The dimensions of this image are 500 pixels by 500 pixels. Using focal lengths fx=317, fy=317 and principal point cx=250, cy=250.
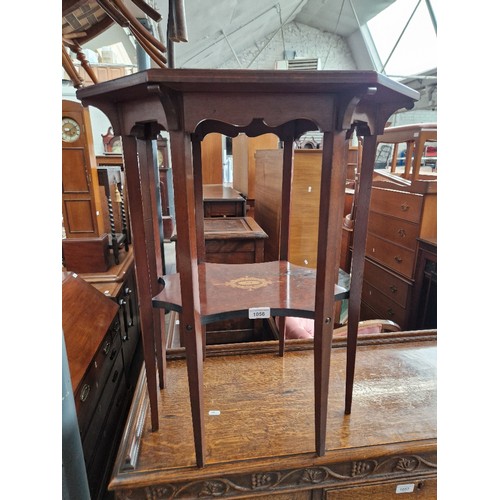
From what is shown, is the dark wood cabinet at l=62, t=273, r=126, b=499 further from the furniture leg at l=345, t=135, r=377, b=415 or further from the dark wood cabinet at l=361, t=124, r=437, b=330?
the dark wood cabinet at l=361, t=124, r=437, b=330

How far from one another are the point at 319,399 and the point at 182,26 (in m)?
1.00

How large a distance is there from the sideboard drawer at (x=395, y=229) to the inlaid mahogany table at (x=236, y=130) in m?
1.30

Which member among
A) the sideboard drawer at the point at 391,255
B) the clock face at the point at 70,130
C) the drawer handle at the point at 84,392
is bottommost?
the drawer handle at the point at 84,392

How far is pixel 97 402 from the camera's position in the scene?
1092 millimetres

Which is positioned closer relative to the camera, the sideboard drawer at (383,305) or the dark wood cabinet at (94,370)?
the dark wood cabinet at (94,370)

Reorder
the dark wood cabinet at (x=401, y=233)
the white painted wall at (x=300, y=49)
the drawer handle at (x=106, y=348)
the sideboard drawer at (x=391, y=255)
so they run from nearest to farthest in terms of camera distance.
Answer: the drawer handle at (x=106, y=348)
the dark wood cabinet at (x=401, y=233)
the sideboard drawer at (x=391, y=255)
the white painted wall at (x=300, y=49)

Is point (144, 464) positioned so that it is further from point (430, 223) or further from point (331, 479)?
point (430, 223)

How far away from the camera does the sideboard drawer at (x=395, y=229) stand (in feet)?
6.48

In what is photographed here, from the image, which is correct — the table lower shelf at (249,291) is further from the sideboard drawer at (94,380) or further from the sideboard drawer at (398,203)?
the sideboard drawer at (398,203)

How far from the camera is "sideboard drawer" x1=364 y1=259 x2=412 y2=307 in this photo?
81.7 inches

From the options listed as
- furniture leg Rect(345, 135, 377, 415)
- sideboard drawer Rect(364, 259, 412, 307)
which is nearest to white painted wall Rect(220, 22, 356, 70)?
sideboard drawer Rect(364, 259, 412, 307)

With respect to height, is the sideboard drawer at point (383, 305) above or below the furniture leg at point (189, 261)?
below

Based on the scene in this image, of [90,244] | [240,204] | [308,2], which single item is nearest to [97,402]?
[90,244]

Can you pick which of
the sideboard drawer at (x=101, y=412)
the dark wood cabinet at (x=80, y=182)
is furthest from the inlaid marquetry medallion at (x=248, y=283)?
the dark wood cabinet at (x=80, y=182)
